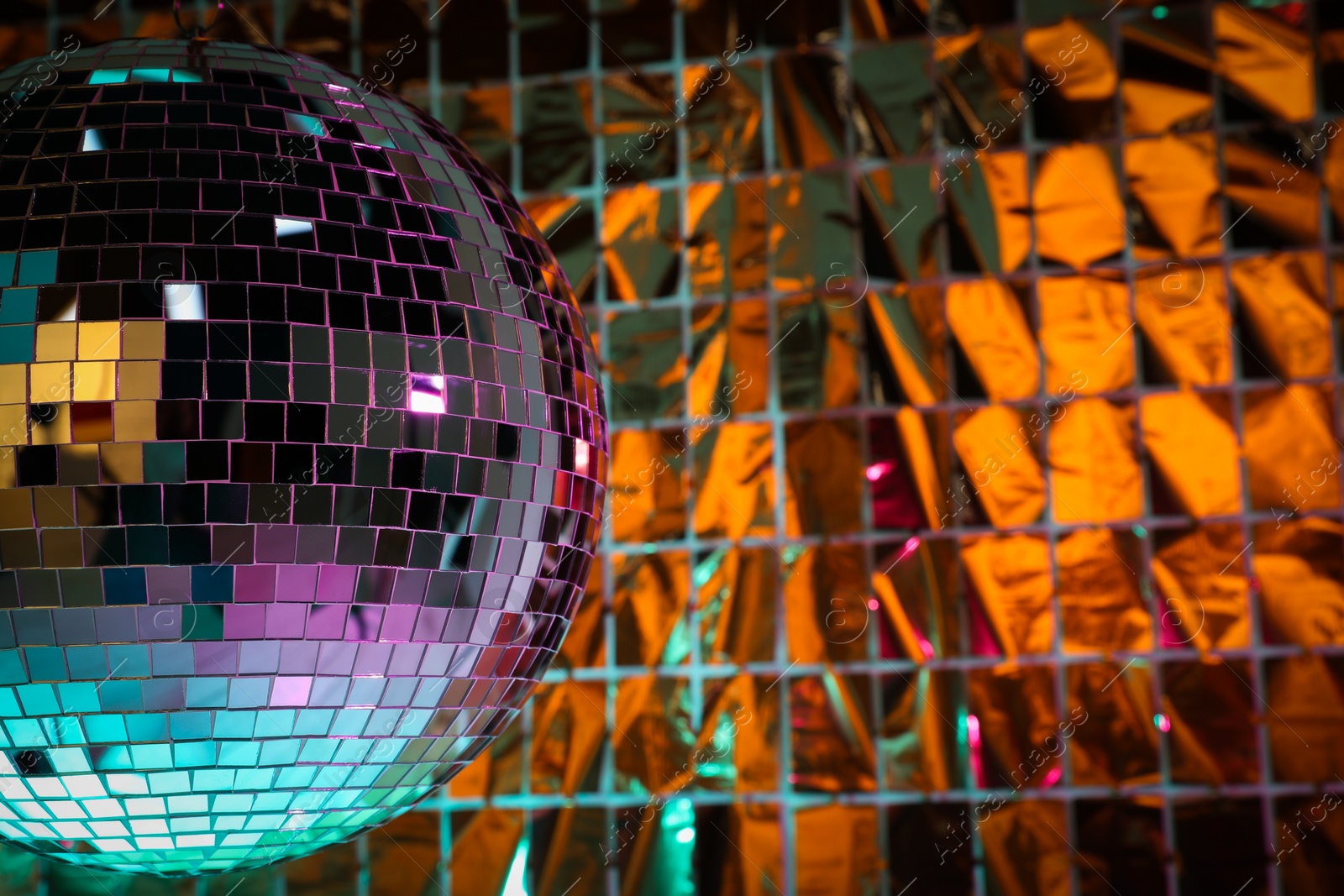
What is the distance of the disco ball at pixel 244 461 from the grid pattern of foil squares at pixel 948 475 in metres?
1.81

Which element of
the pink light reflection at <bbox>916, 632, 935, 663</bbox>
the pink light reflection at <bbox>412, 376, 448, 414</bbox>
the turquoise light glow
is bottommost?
the turquoise light glow

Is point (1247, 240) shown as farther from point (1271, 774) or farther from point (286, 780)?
point (286, 780)

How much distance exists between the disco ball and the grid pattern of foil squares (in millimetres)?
1808

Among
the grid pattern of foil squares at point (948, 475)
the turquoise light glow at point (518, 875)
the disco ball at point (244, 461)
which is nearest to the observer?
the disco ball at point (244, 461)

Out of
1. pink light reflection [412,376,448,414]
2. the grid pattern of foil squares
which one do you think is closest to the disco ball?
pink light reflection [412,376,448,414]

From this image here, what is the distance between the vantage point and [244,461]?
28.5 inches

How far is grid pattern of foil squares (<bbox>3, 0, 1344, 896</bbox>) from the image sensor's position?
2.49 meters

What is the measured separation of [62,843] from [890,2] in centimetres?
240

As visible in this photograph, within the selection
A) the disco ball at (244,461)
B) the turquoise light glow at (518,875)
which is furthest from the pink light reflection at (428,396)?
the turquoise light glow at (518,875)

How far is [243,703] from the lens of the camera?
75 cm

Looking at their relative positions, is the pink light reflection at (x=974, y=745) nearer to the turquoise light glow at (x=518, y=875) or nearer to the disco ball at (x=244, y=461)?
the turquoise light glow at (x=518, y=875)

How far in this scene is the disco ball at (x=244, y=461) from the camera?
718 mm

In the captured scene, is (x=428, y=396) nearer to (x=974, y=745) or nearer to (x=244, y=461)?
(x=244, y=461)

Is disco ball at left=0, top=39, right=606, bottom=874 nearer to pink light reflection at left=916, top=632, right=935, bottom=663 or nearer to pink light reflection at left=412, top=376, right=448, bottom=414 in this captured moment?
pink light reflection at left=412, top=376, right=448, bottom=414
